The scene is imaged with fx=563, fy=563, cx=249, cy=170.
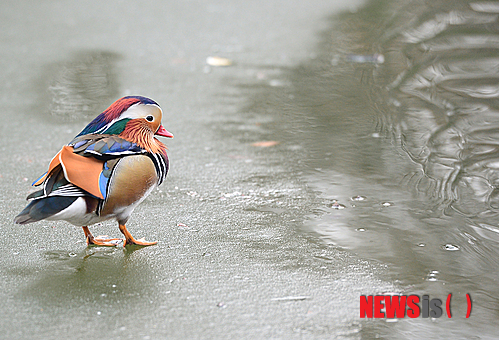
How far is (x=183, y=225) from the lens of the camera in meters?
3.04

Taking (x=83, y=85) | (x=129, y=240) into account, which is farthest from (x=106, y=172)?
(x=83, y=85)

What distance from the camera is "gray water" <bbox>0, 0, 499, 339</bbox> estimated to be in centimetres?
232

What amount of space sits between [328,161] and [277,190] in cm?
55

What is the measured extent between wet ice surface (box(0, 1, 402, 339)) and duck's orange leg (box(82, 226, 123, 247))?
1.7 inches

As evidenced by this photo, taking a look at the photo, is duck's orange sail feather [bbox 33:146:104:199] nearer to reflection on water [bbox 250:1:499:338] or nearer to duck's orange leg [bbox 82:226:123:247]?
duck's orange leg [bbox 82:226:123:247]

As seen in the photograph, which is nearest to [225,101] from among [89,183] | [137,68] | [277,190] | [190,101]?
[190,101]

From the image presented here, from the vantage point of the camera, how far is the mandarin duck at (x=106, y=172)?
246 cm

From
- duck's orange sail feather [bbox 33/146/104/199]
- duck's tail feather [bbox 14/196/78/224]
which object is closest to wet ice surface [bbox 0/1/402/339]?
duck's tail feather [bbox 14/196/78/224]

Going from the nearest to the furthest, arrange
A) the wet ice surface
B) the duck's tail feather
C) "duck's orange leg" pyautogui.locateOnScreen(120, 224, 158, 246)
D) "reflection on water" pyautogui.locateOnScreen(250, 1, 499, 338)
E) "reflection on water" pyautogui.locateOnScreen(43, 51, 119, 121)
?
the wet ice surface
the duck's tail feather
"reflection on water" pyautogui.locateOnScreen(250, 1, 499, 338)
"duck's orange leg" pyautogui.locateOnScreen(120, 224, 158, 246)
"reflection on water" pyautogui.locateOnScreen(43, 51, 119, 121)

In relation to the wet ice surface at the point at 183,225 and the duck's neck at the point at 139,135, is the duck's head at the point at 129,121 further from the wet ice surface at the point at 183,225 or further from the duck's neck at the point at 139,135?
the wet ice surface at the point at 183,225

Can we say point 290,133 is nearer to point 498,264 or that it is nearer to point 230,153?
point 230,153

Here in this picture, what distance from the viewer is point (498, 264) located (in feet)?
8.59

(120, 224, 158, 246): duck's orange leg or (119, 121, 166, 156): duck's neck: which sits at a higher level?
(119, 121, 166, 156): duck's neck

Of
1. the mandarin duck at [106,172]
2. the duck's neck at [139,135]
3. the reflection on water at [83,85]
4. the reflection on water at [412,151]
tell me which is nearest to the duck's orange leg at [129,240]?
the mandarin duck at [106,172]
